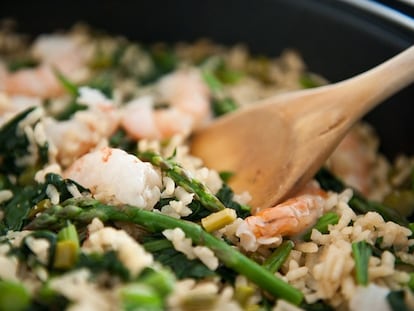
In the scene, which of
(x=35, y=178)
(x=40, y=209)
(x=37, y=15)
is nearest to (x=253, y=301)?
(x=40, y=209)

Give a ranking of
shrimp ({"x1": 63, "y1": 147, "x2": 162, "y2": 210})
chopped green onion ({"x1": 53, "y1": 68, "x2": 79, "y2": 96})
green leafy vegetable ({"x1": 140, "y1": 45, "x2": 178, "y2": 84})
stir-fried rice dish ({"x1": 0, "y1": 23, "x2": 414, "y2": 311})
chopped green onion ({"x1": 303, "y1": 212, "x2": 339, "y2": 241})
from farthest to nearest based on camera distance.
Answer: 1. green leafy vegetable ({"x1": 140, "y1": 45, "x2": 178, "y2": 84})
2. chopped green onion ({"x1": 53, "y1": 68, "x2": 79, "y2": 96})
3. chopped green onion ({"x1": 303, "y1": 212, "x2": 339, "y2": 241})
4. shrimp ({"x1": 63, "y1": 147, "x2": 162, "y2": 210})
5. stir-fried rice dish ({"x1": 0, "y1": 23, "x2": 414, "y2": 311})

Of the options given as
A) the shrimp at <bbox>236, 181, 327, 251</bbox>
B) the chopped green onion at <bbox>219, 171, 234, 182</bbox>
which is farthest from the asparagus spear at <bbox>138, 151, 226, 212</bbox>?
the chopped green onion at <bbox>219, 171, 234, 182</bbox>

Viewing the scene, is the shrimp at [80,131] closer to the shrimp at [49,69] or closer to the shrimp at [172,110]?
the shrimp at [172,110]

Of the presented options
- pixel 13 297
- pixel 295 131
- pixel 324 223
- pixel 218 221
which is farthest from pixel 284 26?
pixel 13 297

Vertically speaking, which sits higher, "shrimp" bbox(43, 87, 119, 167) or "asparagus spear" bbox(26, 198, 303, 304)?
"shrimp" bbox(43, 87, 119, 167)

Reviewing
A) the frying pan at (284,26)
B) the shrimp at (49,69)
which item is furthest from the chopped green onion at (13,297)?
the frying pan at (284,26)

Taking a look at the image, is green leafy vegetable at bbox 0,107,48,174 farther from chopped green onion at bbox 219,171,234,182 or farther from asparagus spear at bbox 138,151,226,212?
chopped green onion at bbox 219,171,234,182

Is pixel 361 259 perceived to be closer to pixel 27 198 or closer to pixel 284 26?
pixel 27 198
